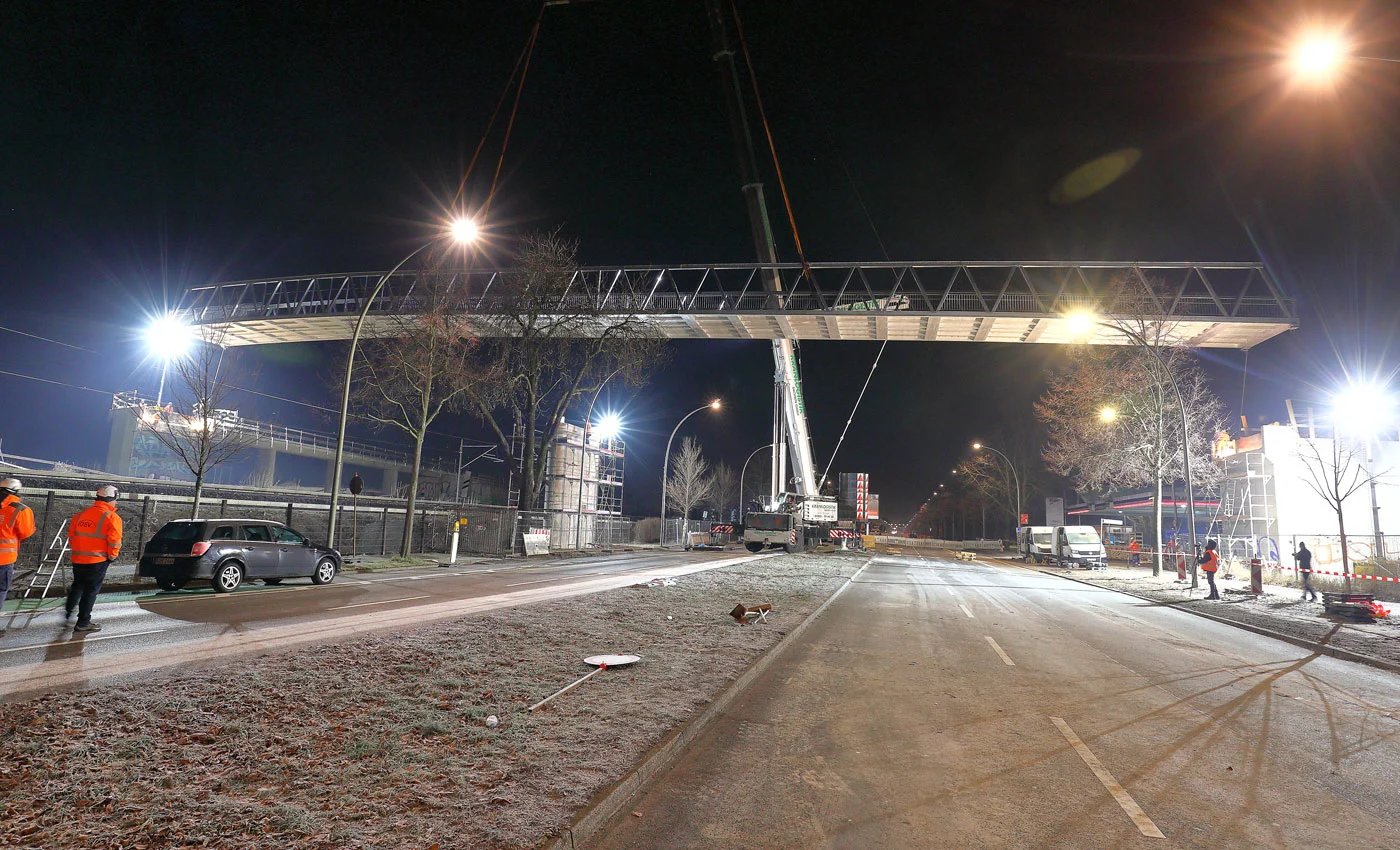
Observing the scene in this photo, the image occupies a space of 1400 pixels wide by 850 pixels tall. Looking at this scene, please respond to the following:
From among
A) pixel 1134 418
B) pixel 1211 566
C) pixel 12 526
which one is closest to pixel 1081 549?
pixel 1134 418

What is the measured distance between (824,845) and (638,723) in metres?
2.16

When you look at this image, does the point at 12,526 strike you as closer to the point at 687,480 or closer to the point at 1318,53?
the point at 1318,53

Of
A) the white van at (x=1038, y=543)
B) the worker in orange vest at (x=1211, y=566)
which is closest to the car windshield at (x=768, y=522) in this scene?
the white van at (x=1038, y=543)

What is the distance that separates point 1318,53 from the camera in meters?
8.55

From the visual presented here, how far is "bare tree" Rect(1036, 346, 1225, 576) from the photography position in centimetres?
3006

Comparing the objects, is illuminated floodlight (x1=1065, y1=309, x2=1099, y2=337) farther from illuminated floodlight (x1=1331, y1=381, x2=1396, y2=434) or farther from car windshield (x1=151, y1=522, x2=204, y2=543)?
car windshield (x1=151, y1=522, x2=204, y2=543)

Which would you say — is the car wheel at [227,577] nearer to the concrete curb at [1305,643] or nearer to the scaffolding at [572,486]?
the concrete curb at [1305,643]

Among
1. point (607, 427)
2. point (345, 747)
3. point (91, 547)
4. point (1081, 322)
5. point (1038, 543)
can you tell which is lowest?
point (345, 747)

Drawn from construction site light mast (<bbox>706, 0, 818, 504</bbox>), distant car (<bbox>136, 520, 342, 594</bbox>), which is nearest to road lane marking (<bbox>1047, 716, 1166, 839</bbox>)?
distant car (<bbox>136, 520, 342, 594</bbox>)

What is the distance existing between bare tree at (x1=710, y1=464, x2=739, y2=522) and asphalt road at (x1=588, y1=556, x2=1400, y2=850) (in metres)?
73.7

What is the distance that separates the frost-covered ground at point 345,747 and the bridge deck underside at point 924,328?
21.5 m

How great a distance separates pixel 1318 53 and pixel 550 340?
1093 inches

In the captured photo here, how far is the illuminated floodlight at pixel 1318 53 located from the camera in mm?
8484

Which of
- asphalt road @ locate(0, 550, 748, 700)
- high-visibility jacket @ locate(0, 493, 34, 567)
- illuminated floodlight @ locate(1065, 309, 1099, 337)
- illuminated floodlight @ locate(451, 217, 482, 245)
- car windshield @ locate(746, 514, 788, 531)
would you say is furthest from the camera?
car windshield @ locate(746, 514, 788, 531)
